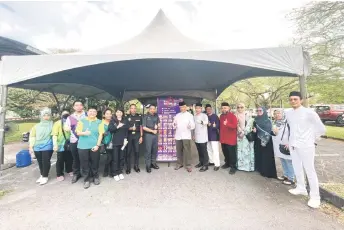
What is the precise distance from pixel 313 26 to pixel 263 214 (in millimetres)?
7930

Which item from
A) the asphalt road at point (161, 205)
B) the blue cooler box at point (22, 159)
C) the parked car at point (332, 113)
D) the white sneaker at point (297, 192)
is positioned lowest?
the asphalt road at point (161, 205)

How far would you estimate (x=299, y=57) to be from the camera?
131 inches

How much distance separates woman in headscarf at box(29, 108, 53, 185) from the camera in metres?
3.84

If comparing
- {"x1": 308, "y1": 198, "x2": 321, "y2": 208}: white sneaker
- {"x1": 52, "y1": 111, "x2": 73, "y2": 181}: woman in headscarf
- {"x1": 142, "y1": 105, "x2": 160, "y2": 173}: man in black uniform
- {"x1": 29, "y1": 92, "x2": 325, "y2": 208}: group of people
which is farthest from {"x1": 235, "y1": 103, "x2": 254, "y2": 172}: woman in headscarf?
{"x1": 52, "y1": 111, "x2": 73, "y2": 181}: woman in headscarf

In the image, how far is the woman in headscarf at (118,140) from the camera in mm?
4074

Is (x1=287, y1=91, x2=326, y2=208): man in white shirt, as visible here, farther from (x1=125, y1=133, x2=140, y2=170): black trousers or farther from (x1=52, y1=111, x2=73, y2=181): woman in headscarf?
(x1=52, y1=111, x2=73, y2=181): woman in headscarf

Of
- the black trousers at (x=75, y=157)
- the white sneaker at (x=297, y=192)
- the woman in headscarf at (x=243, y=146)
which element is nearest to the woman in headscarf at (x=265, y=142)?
the woman in headscarf at (x=243, y=146)

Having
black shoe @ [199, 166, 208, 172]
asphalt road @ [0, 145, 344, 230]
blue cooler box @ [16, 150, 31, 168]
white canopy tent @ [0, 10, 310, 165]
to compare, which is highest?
white canopy tent @ [0, 10, 310, 165]

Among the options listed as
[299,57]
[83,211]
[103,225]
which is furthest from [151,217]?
[299,57]

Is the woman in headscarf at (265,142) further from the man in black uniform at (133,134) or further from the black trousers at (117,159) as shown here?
the black trousers at (117,159)

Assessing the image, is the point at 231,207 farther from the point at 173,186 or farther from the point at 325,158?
the point at 325,158

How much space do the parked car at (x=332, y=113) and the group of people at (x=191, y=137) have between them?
1602 cm

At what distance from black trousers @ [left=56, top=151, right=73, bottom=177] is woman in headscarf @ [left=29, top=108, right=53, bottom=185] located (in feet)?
0.72

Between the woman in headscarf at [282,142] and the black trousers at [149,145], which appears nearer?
the woman in headscarf at [282,142]
